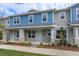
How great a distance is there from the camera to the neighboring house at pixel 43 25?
8422 millimetres

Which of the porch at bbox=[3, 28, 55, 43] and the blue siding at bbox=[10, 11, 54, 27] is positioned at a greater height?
the blue siding at bbox=[10, 11, 54, 27]

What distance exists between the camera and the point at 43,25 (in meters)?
8.50

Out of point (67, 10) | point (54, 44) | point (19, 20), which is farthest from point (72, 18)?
point (19, 20)

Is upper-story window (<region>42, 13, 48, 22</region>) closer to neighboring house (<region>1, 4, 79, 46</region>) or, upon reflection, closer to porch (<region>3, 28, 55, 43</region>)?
neighboring house (<region>1, 4, 79, 46</region>)

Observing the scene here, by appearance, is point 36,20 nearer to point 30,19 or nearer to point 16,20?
point 30,19

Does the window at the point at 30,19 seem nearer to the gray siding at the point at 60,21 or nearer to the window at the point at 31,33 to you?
the window at the point at 31,33

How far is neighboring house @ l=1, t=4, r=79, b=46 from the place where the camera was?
842cm

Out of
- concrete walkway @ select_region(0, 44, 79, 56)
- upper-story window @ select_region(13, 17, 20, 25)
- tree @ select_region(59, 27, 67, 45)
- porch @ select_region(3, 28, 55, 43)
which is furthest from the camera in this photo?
upper-story window @ select_region(13, 17, 20, 25)

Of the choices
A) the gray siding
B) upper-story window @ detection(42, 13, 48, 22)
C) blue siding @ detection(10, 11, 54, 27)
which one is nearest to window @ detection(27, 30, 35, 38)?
blue siding @ detection(10, 11, 54, 27)

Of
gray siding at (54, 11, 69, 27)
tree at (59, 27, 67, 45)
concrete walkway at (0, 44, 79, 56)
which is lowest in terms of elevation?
concrete walkway at (0, 44, 79, 56)

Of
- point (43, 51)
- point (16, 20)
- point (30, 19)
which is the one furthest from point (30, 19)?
point (43, 51)

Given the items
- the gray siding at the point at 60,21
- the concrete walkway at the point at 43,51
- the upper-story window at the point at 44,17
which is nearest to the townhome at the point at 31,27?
the upper-story window at the point at 44,17

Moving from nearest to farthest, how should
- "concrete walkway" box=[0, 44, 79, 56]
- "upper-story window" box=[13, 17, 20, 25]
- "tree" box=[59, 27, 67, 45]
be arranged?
"concrete walkway" box=[0, 44, 79, 56] < "tree" box=[59, 27, 67, 45] < "upper-story window" box=[13, 17, 20, 25]

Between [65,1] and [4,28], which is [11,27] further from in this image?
[65,1]
